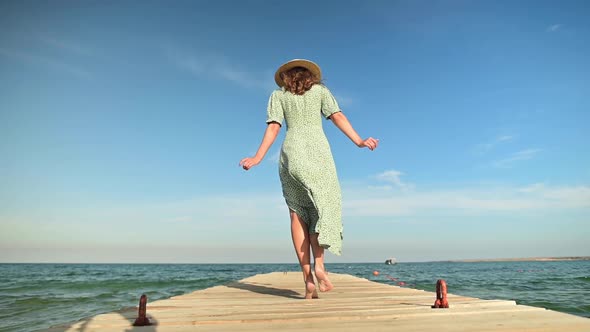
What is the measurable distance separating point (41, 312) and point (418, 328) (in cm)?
891

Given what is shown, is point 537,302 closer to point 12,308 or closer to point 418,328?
point 418,328

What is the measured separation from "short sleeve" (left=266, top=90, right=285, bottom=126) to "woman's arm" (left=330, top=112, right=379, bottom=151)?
0.50 m

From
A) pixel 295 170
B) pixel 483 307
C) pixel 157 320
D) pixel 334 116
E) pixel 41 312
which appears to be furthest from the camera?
pixel 41 312

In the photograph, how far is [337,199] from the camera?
360cm

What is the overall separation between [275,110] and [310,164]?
0.67 meters

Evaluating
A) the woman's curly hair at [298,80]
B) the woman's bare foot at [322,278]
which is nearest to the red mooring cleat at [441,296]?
the woman's bare foot at [322,278]

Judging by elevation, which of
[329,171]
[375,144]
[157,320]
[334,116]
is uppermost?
[334,116]

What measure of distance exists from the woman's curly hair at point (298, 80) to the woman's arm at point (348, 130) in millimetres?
383

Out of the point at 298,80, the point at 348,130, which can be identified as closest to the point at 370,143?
the point at 348,130

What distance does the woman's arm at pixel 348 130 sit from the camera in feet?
12.3

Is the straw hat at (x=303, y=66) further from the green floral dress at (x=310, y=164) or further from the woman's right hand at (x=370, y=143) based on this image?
the woman's right hand at (x=370, y=143)

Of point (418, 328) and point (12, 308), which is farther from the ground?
point (418, 328)

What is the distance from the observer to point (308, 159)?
354 centimetres

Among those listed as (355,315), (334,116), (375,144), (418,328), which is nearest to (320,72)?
(334,116)
